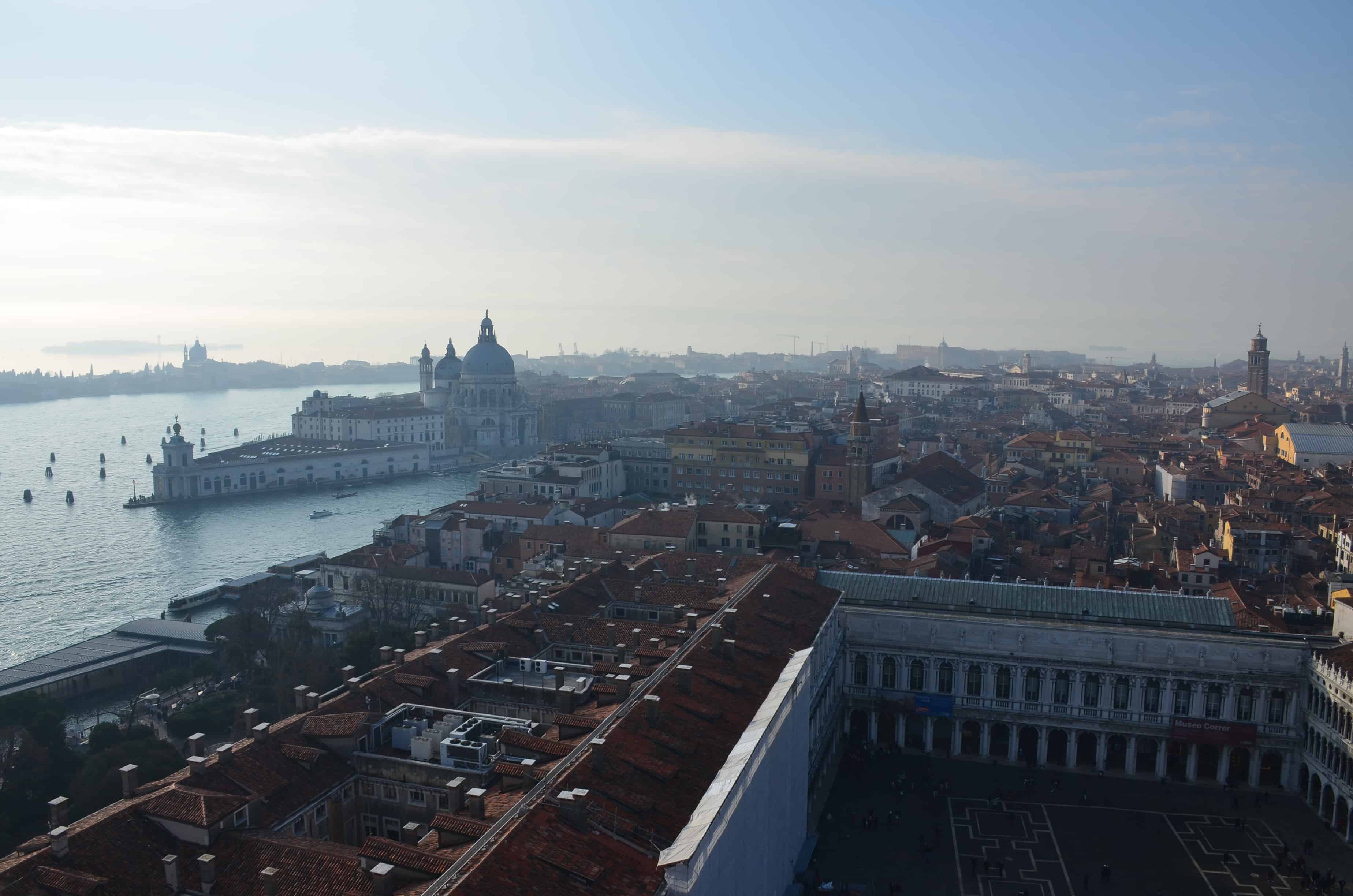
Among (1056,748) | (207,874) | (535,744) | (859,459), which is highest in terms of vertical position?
(859,459)

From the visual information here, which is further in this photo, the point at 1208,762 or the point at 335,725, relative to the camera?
the point at 1208,762

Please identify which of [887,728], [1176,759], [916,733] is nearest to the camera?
[1176,759]

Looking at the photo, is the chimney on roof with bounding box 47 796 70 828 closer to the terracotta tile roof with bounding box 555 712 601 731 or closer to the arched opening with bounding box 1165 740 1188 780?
the terracotta tile roof with bounding box 555 712 601 731

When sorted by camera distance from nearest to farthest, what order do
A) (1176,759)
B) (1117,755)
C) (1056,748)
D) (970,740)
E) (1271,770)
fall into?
(1271,770)
(1176,759)
(1117,755)
(1056,748)
(970,740)

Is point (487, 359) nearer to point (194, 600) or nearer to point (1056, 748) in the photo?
point (194, 600)

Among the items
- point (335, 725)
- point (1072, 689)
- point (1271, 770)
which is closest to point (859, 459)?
point (1072, 689)

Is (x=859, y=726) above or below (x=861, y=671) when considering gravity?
below

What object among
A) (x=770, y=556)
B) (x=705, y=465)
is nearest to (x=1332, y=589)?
(x=770, y=556)
